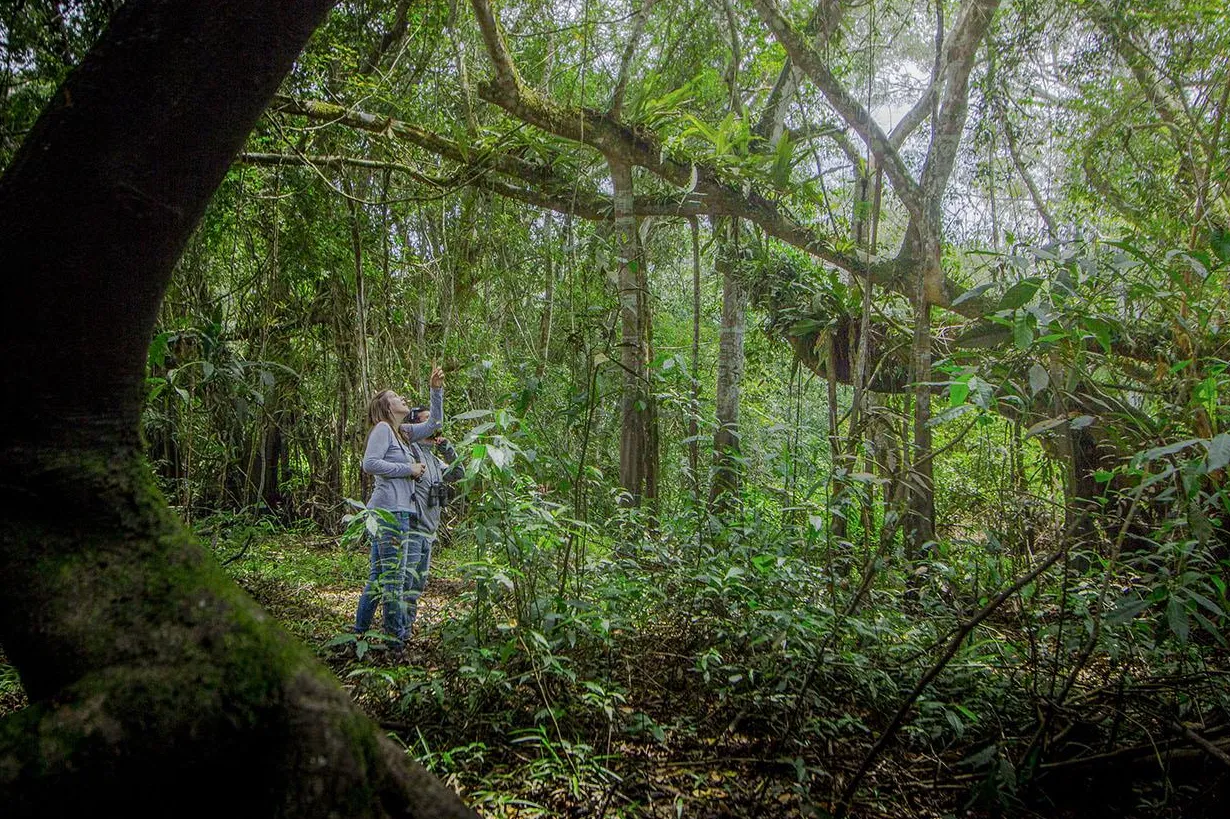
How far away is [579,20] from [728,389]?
3.32 m

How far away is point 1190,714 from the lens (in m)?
2.62

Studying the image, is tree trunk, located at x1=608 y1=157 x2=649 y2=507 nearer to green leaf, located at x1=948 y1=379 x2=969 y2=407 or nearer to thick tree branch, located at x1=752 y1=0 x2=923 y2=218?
thick tree branch, located at x1=752 y1=0 x2=923 y2=218

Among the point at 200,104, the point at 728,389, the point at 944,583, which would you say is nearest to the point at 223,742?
the point at 200,104

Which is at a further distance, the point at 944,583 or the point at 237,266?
the point at 237,266

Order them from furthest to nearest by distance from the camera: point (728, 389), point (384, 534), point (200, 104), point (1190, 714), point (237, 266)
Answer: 1. point (237, 266)
2. point (728, 389)
3. point (384, 534)
4. point (1190, 714)
5. point (200, 104)

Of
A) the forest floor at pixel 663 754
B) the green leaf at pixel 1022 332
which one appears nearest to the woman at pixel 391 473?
the forest floor at pixel 663 754

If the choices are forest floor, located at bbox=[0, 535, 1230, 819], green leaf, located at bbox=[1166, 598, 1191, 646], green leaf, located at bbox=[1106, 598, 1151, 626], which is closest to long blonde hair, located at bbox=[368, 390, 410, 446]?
forest floor, located at bbox=[0, 535, 1230, 819]

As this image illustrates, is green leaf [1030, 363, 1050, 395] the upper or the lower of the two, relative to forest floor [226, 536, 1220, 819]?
upper

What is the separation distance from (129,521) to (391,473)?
2.66 m

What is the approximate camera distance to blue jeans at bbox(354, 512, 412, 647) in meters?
3.41

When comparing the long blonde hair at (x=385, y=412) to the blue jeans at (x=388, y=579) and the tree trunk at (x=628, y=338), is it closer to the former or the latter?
the blue jeans at (x=388, y=579)

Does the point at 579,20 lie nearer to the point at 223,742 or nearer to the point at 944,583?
the point at 944,583

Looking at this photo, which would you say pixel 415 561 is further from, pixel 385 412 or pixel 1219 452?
pixel 1219 452

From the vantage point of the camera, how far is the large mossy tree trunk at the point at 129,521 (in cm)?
117
